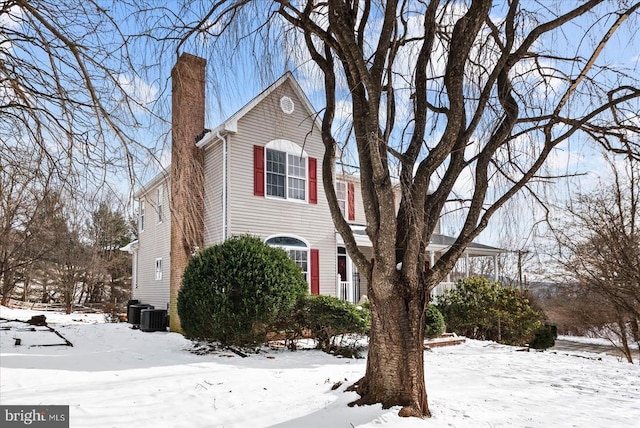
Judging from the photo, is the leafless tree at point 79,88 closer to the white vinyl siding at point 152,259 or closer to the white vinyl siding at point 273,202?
the white vinyl siding at point 273,202

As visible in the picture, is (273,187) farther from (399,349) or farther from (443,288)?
(399,349)

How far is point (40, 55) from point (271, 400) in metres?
4.20

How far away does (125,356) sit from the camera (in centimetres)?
765

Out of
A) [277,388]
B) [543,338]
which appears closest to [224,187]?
[277,388]

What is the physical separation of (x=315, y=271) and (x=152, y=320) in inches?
185

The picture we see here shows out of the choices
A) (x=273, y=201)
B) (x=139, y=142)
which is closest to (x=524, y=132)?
(x=139, y=142)

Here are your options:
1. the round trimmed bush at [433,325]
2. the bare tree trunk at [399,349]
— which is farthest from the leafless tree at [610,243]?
the bare tree trunk at [399,349]

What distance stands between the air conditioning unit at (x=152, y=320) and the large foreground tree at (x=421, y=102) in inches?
352

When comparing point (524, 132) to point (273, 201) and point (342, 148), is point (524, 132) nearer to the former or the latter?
point (342, 148)

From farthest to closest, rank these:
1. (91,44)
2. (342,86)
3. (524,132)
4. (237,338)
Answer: (237,338), (342,86), (524,132), (91,44)

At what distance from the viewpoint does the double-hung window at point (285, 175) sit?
41.6 ft

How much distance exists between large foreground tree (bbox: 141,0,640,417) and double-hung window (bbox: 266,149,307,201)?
7.50 m

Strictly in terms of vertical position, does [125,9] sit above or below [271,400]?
above

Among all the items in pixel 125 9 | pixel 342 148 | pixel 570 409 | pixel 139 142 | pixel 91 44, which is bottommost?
pixel 570 409
